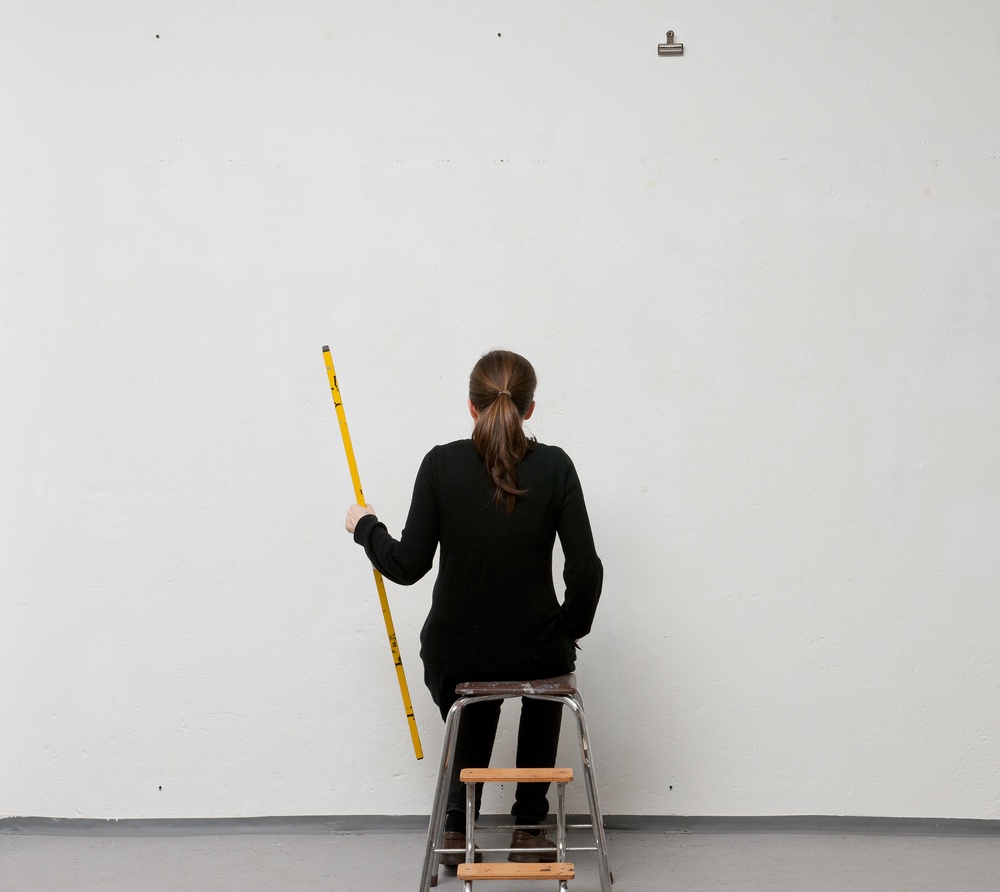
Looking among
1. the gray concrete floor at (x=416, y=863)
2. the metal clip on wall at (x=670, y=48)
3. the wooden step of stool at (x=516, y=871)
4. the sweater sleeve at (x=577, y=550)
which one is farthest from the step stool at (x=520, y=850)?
the metal clip on wall at (x=670, y=48)

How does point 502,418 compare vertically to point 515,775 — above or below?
above

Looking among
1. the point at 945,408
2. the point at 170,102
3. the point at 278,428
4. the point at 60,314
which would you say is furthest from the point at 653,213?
Answer: the point at 60,314

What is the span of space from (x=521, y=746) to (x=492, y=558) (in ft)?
1.60

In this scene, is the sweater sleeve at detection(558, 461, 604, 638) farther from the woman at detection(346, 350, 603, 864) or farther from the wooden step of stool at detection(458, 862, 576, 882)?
the wooden step of stool at detection(458, 862, 576, 882)

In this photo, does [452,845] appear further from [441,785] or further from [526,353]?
[526,353]

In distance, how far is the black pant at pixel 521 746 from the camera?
2088 millimetres

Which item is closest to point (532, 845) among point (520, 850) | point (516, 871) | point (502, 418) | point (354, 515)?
point (520, 850)

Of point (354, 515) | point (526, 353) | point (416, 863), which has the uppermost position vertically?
point (526, 353)

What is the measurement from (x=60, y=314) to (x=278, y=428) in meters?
0.67

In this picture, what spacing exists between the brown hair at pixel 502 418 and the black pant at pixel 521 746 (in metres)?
0.50

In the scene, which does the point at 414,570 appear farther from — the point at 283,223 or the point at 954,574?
the point at 954,574

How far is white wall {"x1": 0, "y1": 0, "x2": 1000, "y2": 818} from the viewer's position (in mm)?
2479

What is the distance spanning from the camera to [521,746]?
2.11 metres

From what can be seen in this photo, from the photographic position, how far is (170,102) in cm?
253
